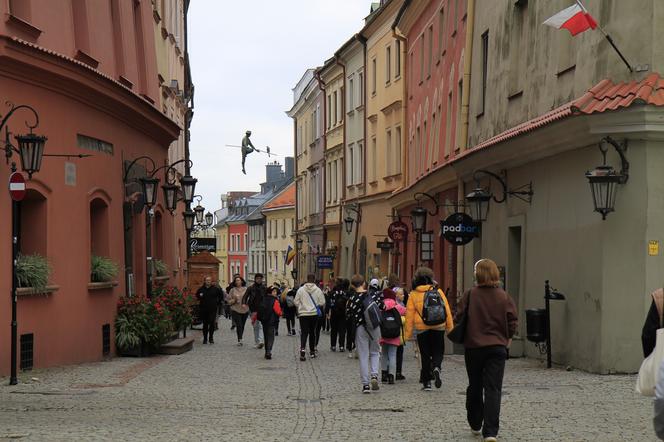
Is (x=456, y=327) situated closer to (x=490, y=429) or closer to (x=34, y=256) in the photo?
(x=490, y=429)

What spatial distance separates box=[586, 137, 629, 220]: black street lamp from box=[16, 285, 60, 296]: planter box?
8.06 meters

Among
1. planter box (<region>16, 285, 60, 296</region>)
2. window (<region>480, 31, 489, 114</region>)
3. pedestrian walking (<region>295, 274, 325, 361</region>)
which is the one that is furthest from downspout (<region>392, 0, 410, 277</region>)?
planter box (<region>16, 285, 60, 296</region>)

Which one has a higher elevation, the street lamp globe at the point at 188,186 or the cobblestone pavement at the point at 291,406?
the street lamp globe at the point at 188,186

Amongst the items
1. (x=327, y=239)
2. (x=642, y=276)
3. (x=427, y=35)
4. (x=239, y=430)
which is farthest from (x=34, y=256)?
(x=327, y=239)

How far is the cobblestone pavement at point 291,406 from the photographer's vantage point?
11.4 m

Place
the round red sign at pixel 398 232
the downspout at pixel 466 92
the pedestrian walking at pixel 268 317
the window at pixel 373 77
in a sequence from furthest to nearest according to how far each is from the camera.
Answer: the window at pixel 373 77
the round red sign at pixel 398 232
the downspout at pixel 466 92
the pedestrian walking at pixel 268 317

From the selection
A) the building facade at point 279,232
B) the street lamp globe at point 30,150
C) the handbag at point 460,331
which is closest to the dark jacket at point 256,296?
the street lamp globe at point 30,150

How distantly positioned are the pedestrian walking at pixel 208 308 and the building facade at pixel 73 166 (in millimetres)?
3795

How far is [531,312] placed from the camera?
18.7 m

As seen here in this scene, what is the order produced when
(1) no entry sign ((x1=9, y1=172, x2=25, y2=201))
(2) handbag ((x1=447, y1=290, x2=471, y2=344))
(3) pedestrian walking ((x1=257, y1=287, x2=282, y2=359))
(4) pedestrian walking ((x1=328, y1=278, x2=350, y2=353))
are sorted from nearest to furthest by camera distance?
1. (2) handbag ((x1=447, y1=290, x2=471, y2=344))
2. (1) no entry sign ((x1=9, y1=172, x2=25, y2=201))
3. (3) pedestrian walking ((x1=257, y1=287, x2=282, y2=359))
4. (4) pedestrian walking ((x1=328, y1=278, x2=350, y2=353))

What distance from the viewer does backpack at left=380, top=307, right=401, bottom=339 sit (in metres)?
16.6

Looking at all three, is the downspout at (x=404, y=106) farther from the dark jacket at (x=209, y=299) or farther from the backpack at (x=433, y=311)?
the backpack at (x=433, y=311)

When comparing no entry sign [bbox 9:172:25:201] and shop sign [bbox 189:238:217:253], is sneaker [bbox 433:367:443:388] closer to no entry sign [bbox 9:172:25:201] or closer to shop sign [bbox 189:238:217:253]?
no entry sign [bbox 9:172:25:201]

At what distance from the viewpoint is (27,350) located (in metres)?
17.6
